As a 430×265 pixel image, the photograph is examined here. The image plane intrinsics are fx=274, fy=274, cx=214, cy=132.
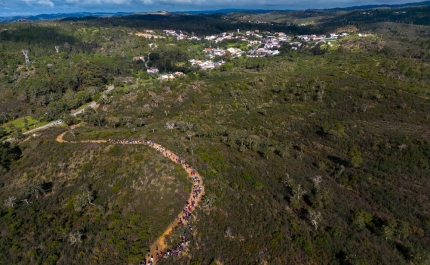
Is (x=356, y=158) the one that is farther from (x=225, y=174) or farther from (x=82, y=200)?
(x=82, y=200)

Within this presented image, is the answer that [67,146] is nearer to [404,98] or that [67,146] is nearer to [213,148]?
[213,148]

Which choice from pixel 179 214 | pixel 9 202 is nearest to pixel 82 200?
pixel 9 202

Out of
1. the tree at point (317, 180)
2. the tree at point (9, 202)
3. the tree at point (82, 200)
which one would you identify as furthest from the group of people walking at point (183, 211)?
the tree at point (317, 180)

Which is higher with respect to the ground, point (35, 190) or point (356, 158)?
point (35, 190)

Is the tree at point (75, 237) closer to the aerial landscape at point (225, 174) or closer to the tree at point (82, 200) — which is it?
the aerial landscape at point (225, 174)

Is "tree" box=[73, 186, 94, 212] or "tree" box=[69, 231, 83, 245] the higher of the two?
"tree" box=[73, 186, 94, 212]

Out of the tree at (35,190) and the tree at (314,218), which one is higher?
the tree at (35,190)

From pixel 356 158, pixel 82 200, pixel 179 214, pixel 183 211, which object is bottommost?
pixel 356 158

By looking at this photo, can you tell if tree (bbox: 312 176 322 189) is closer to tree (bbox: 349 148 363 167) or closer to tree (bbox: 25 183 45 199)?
tree (bbox: 349 148 363 167)

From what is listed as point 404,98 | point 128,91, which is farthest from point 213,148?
point 404,98

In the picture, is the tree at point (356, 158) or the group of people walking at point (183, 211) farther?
the tree at point (356, 158)

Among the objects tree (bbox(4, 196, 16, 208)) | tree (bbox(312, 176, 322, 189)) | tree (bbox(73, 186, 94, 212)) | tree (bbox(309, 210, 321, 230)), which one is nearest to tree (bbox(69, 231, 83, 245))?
tree (bbox(73, 186, 94, 212))
